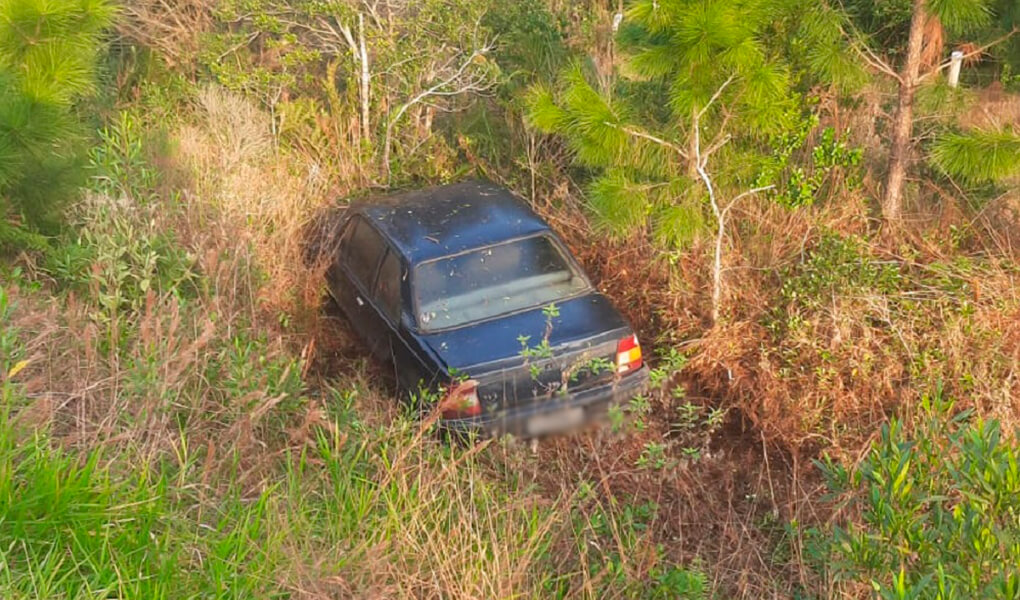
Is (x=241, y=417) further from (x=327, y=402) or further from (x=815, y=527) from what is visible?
(x=815, y=527)

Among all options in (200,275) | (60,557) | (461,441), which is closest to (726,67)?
(461,441)

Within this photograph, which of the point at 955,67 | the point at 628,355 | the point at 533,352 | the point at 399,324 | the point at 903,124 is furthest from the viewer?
the point at 955,67

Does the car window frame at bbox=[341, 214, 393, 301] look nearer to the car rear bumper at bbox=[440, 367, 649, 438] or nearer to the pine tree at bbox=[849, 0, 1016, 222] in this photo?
the car rear bumper at bbox=[440, 367, 649, 438]

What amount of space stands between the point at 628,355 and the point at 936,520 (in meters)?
2.94

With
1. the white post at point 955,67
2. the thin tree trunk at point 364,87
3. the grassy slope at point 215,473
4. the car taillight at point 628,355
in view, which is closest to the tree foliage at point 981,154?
the white post at point 955,67

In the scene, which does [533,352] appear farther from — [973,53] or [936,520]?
[973,53]

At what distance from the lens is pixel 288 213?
782 cm

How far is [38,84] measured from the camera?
538cm

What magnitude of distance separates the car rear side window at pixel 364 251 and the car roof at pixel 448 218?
0.08 meters

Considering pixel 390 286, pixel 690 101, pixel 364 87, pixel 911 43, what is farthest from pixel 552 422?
pixel 364 87

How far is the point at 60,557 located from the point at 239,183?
16.9 ft

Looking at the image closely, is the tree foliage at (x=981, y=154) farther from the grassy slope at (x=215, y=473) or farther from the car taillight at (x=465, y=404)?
the car taillight at (x=465, y=404)

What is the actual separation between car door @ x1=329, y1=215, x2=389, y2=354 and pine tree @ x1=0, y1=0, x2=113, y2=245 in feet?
6.56

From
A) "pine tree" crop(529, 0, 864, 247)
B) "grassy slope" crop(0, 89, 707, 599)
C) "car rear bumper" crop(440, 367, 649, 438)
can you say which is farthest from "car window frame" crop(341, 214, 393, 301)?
"car rear bumper" crop(440, 367, 649, 438)
